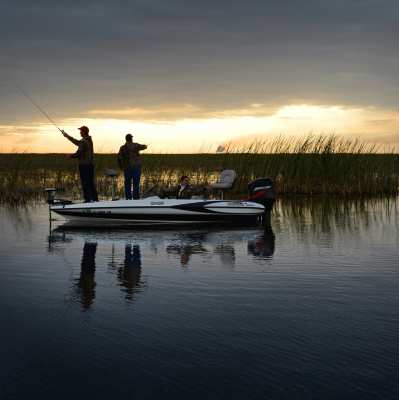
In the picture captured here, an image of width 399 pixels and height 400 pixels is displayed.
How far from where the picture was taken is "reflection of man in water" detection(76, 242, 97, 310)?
8.02m

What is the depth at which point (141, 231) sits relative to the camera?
15883 millimetres

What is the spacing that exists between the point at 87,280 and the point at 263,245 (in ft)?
15.6

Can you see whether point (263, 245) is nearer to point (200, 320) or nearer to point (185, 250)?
point (185, 250)

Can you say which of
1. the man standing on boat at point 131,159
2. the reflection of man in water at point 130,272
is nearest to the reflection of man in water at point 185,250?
the reflection of man in water at point 130,272

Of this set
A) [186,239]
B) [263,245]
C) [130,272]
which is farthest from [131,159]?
[130,272]

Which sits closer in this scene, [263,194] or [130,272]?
[130,272]

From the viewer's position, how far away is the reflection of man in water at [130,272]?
873 cm

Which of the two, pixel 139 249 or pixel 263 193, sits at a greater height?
pixel 263 193

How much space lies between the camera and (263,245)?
13141mm

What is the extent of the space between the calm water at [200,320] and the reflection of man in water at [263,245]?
0.07 metres

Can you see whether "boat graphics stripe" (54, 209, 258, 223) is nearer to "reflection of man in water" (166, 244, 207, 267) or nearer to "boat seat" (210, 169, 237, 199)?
"boat seat" (210, 169, 237, 199)

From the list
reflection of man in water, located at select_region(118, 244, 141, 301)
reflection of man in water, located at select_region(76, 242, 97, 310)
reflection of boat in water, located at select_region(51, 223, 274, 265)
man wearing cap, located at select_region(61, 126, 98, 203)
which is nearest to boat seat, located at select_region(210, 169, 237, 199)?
reflection of boat in water, located at select_region(51, 223, 274, 265)

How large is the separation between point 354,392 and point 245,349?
1.22m

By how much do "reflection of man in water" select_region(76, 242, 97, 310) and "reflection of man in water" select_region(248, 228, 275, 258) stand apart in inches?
111
